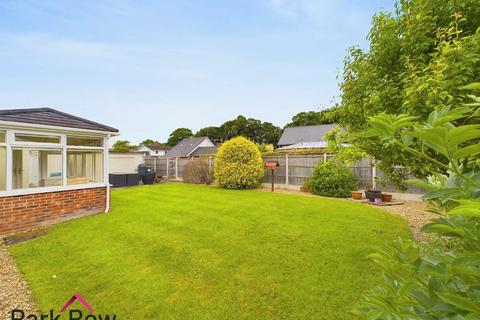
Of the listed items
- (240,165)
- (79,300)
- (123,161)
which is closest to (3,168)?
(79,300)

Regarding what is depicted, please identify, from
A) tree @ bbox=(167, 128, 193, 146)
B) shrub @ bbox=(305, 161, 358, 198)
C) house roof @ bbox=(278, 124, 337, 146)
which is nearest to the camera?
shrub @ bbox=(305, 161, 358, 198)

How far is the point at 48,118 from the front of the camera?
23.5 feet

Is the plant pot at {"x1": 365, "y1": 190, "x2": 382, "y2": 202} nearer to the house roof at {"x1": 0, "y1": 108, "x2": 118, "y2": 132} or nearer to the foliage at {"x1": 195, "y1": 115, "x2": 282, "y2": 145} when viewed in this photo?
the house roof at {"x1": 0, "y1": 108, "x2": 118, "y2": 132}

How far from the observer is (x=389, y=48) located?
354 centimetres

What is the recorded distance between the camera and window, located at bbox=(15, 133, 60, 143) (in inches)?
265

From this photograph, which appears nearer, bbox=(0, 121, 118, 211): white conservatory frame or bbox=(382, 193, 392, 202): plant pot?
bbox=(0, 121, 118, 211): white conservatory frame

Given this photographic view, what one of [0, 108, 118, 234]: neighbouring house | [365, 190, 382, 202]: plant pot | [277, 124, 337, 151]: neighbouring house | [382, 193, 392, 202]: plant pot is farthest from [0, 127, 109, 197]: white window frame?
[277, 124, 337, 151]: neighbouring house

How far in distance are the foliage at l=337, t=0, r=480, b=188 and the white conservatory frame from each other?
7404 mm

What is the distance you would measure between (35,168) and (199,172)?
959 cm

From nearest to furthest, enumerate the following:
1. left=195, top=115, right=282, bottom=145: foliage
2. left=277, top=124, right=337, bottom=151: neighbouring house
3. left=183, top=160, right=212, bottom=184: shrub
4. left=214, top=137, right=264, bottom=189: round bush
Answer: left=214, top=137, right=264, bottom=189: round bush, left=183, top=160, right=212, bottom=184: shrub, left=277, top=124, right=337, bottom=151: neighbouring house, left=195, top=115, right=282, bottom=145: foliage

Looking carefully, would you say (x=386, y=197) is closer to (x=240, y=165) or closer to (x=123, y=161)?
(x=240, y=165)

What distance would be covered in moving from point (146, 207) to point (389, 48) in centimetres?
828

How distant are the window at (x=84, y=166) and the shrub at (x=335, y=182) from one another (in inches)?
341

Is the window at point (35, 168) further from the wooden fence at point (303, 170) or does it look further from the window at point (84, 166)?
the wooden fence at point (303, 170)
